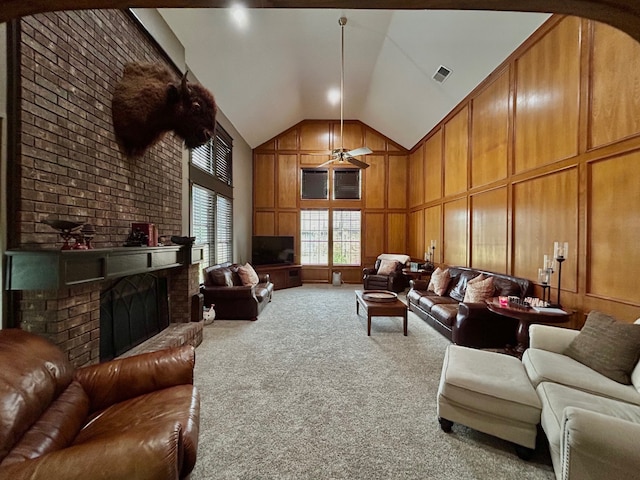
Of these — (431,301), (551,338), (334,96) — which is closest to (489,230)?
(431,301)

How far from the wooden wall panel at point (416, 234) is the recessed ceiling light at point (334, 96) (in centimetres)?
354

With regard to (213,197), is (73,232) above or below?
below

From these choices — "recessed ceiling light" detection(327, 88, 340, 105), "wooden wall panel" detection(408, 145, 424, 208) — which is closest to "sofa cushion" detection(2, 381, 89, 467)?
"recessed ceiling light" detection(327, 88, 340, 105)

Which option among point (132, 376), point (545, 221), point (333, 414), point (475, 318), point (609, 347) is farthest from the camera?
point (545, 221)

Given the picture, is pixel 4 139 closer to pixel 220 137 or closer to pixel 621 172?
pixel 220 137

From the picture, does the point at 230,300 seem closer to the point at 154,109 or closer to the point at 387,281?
the point at 154,109

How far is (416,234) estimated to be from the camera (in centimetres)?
795

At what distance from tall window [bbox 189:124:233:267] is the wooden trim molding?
11.2 ft

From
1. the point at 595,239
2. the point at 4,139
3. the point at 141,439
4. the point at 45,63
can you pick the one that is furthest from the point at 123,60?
the point at 595,239

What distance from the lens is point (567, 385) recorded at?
1896 millimetres

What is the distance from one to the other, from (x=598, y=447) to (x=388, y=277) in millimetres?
5870

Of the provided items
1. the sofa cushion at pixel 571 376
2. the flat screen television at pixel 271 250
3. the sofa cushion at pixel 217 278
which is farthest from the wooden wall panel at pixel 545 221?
the flat screen television at pixel 271 250

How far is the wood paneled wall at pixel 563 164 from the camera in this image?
2.63 meters

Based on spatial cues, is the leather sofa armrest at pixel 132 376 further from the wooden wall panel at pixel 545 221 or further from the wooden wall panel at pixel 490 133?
the wooden wall panel at pixel 490 133
